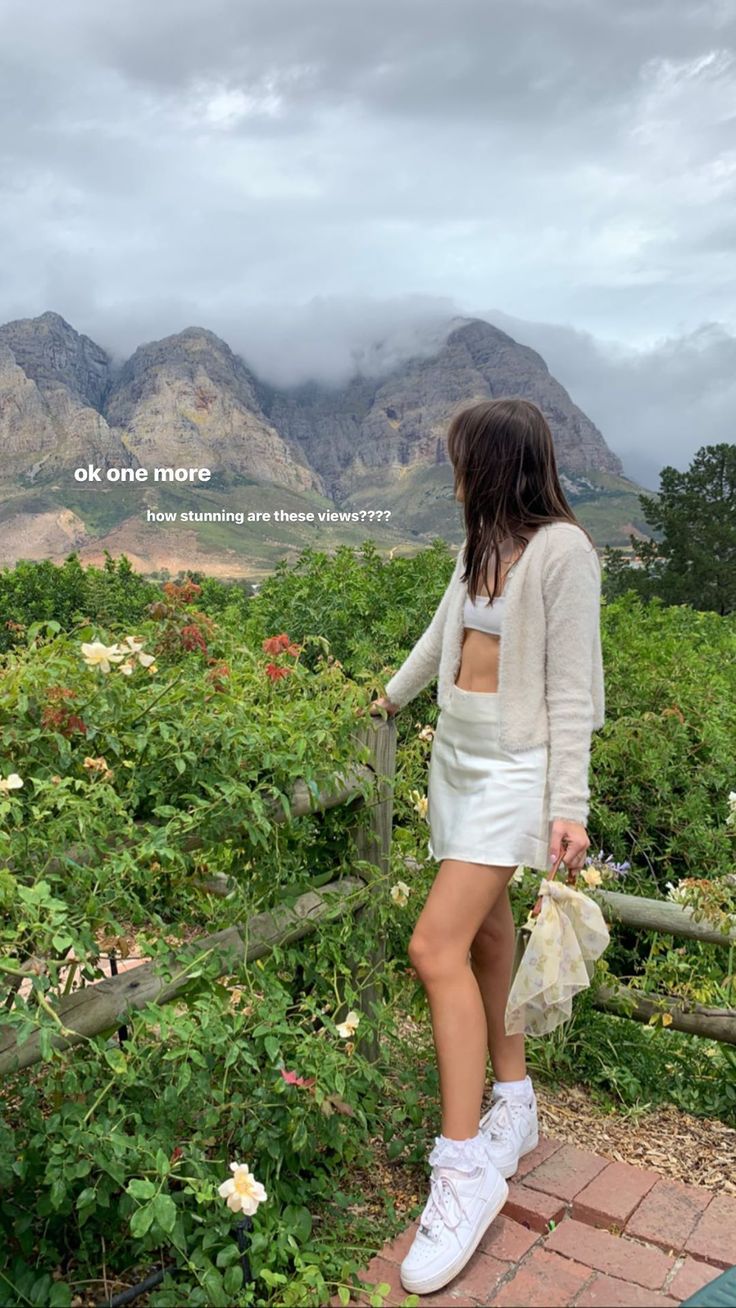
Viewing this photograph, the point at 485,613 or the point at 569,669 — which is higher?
the point at 485,613

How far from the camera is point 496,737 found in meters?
2.08

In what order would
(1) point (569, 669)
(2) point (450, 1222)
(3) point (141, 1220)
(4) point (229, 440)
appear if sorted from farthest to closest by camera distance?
1. (4) point (229, 440)
2. (1) point (569, 669)
3. (2) point (450, 1222)
4. (3) point (141, 1220)

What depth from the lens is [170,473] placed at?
7612 centimetres

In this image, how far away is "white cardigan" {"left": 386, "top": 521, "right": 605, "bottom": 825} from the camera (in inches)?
79.9

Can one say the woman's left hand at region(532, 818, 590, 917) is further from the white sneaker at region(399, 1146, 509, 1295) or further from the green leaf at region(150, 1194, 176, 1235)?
the green leaf at region(150, 1194, 176, 1235)

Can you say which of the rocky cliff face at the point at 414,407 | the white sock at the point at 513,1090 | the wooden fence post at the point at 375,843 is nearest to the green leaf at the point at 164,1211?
the wooden fence post at the point at 375,843

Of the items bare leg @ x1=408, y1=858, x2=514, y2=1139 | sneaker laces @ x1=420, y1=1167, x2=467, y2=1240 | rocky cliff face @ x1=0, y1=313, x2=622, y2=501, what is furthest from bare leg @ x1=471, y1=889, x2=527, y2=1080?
rocky cliff face @ x1=0, y1=313, x2=622, y2=501

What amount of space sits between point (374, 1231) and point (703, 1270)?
2.02 ft

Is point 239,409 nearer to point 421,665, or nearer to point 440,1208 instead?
point 421,665

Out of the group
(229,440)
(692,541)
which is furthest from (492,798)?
(229,440)

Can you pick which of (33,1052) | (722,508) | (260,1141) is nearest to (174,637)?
(33,1052)

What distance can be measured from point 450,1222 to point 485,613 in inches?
44.7

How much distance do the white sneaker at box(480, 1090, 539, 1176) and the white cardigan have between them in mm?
722

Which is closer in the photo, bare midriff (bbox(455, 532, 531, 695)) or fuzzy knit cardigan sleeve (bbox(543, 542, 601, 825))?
fuzzy knit cardigan sleeve (bbox(543, 542, 601, 825))
